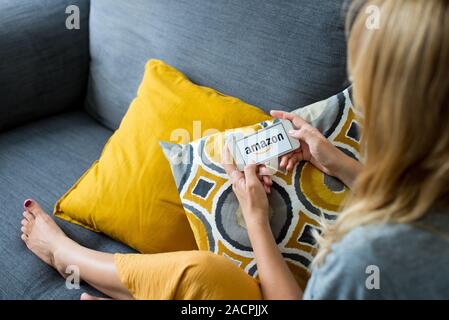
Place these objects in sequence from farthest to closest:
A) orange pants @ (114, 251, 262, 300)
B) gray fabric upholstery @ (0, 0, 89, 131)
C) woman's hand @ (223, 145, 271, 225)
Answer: gray fabric upholstery @ (0, 0, 89, 131), woman's hand @ (223, 145, 271, 225), orange pants @ (114, 251, 262, 300)

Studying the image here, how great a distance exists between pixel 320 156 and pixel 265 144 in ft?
0.42

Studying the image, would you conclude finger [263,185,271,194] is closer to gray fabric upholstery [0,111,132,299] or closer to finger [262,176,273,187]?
finger [262,176,273,187]

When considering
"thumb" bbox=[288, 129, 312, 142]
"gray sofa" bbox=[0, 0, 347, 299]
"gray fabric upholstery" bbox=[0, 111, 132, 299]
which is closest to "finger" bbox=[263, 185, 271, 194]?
"thumb" bbox=[288, 129, 312, 142]

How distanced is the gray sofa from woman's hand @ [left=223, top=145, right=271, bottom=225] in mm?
217

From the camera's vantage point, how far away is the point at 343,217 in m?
0.83

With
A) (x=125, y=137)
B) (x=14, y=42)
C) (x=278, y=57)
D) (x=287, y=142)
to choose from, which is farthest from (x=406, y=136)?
(x=14, y=42)

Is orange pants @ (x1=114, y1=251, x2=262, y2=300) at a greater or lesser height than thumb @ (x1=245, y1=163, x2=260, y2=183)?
lesser

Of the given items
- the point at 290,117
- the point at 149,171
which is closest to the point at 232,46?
the point at 290,117

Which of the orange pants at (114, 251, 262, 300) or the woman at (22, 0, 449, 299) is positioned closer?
the woman at (22, 0, 449, 299)

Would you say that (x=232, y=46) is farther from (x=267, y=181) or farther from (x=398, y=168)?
(x=398, y=168)

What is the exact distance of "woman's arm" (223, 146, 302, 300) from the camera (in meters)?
1.00

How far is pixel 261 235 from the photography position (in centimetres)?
105

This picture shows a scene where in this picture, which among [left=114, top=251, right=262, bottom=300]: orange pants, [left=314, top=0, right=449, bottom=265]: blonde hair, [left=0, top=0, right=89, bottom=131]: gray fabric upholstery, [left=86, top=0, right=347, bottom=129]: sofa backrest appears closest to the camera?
[left=314, top=0, right=449, bottom=265]: blonde hair

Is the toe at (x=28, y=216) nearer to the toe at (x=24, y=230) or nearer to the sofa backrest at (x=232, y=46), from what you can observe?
the toe at (x=24, y=230)
